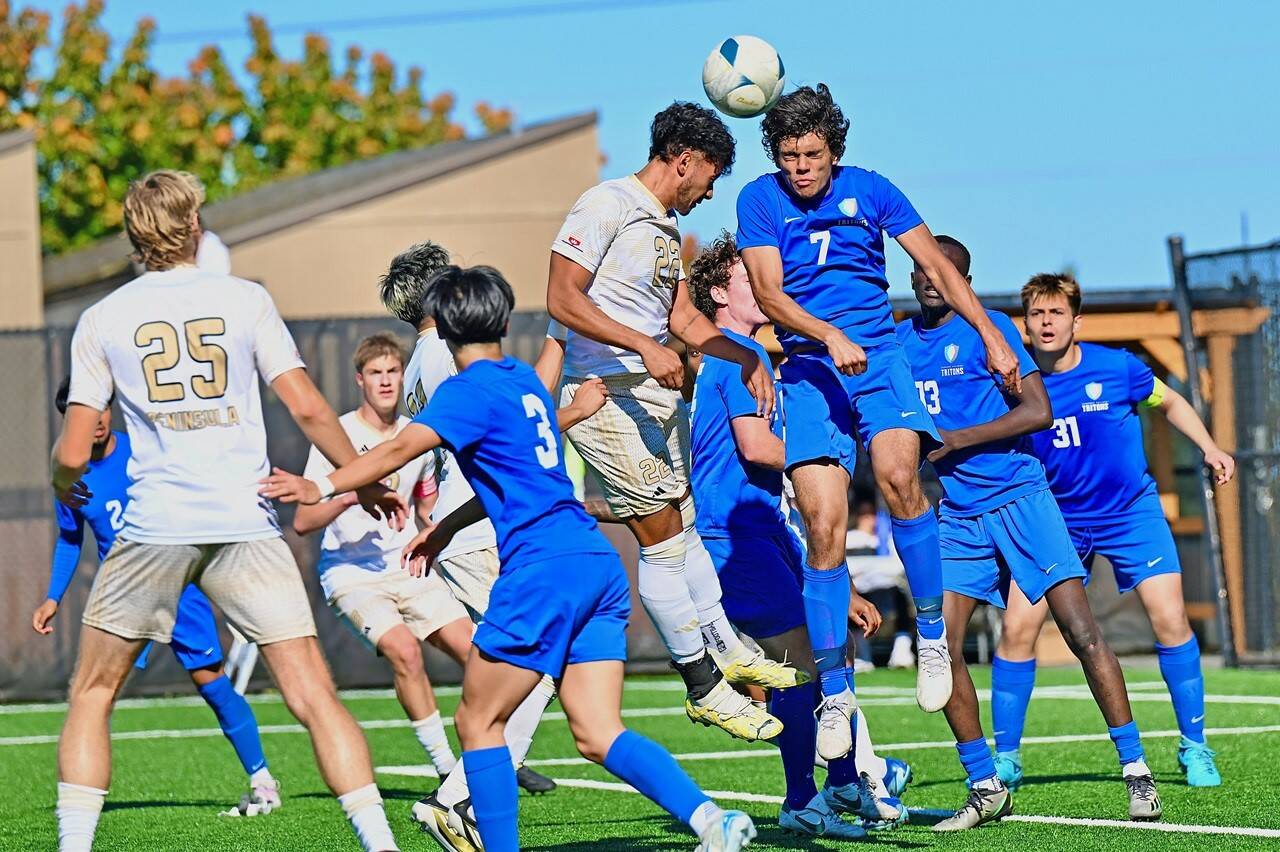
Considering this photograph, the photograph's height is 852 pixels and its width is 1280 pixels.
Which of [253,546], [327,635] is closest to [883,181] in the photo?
[253,546]

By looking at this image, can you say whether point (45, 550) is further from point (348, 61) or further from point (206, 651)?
point (348, 61)

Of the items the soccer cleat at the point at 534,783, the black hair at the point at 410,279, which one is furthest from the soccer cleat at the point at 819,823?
the black hair at the point at 410,279

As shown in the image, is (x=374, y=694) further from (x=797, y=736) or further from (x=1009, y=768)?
(x=797, y=736)

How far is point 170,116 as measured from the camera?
42594mm

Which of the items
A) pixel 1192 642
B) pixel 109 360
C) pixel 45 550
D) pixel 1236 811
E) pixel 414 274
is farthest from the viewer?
pixel 45 550

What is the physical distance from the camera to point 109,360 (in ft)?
19.3

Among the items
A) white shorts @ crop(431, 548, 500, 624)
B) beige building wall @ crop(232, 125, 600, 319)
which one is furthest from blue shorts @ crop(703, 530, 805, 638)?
beige building wall @ crop(232, 125, 600, 319)

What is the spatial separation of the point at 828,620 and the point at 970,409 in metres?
1.55

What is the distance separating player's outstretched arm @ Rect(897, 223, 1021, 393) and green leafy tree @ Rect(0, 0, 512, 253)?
34170 mm

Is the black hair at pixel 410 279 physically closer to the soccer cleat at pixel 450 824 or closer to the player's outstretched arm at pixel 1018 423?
the soccer cleat at pixel 450 824

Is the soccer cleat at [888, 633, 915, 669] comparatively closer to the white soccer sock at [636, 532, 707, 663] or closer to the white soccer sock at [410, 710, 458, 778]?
the white soccer sock at [410, 710, 458, 778]

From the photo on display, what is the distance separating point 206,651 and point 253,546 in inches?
142

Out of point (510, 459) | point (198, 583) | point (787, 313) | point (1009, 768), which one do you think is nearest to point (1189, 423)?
point (1009, 768)

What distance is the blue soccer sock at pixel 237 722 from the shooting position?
29.3 ft
